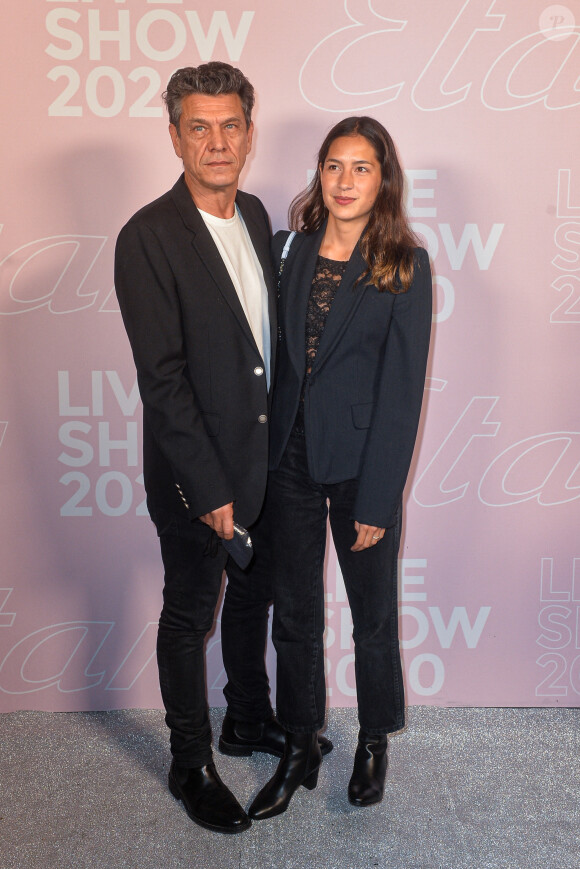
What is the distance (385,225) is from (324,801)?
148cm

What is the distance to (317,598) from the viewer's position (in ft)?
6.96

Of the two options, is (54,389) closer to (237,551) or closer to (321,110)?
(237,551)

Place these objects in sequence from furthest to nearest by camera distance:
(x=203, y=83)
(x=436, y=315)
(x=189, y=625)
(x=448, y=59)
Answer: (x=436, y=315) < (x=448, y=59) < (x=189, y=625) < (x=203, y=83)

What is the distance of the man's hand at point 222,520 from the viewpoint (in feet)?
6.25

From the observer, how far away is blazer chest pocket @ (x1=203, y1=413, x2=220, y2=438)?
6.30ft

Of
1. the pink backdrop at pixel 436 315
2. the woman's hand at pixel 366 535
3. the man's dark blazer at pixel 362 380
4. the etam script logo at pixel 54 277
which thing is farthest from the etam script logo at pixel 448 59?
the woman's hand at pixel 366 535

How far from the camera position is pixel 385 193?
6.39 feet

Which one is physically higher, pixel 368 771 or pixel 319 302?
pixel 319 302

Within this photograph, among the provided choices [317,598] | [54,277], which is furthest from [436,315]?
[54,277]

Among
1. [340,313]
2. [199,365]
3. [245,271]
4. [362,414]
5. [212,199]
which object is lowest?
[362,414]

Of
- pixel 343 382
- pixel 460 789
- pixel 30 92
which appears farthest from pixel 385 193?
pixel 460 789

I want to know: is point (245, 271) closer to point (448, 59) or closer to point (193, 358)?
point (193, 358)

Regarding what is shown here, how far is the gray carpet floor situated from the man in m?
0.11

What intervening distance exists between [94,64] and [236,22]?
1.35 feet
